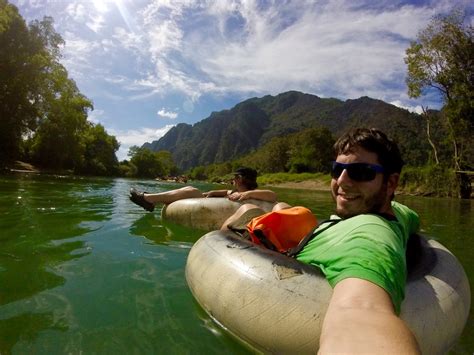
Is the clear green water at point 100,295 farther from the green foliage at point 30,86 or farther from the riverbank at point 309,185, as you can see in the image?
the riverbank at point 309,185

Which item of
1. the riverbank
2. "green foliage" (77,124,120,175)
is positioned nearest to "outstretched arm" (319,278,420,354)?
the riverbank

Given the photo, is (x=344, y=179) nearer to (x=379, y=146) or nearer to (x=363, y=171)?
(x=363, y=171)

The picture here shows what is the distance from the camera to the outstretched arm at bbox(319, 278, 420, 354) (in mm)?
1257

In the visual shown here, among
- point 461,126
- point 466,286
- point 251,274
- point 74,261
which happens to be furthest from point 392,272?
point 461,126

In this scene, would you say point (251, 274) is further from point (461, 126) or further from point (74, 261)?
point (461, 126)

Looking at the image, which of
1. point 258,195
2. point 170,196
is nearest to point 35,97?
point 170,196

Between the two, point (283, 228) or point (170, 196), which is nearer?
point (283, 228)

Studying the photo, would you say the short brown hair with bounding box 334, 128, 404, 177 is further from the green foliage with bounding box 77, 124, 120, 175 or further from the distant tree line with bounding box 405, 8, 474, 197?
the green foliage with bounding box 77, 124, 120, 175

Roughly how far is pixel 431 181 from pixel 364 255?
101 ft

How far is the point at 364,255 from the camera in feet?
5.74

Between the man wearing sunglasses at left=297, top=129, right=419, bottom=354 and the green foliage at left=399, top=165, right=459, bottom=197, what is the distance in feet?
94.9

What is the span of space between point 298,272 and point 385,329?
1130mm

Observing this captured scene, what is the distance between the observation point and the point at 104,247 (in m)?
5.12

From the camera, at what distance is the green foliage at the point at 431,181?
27656 millimetres
